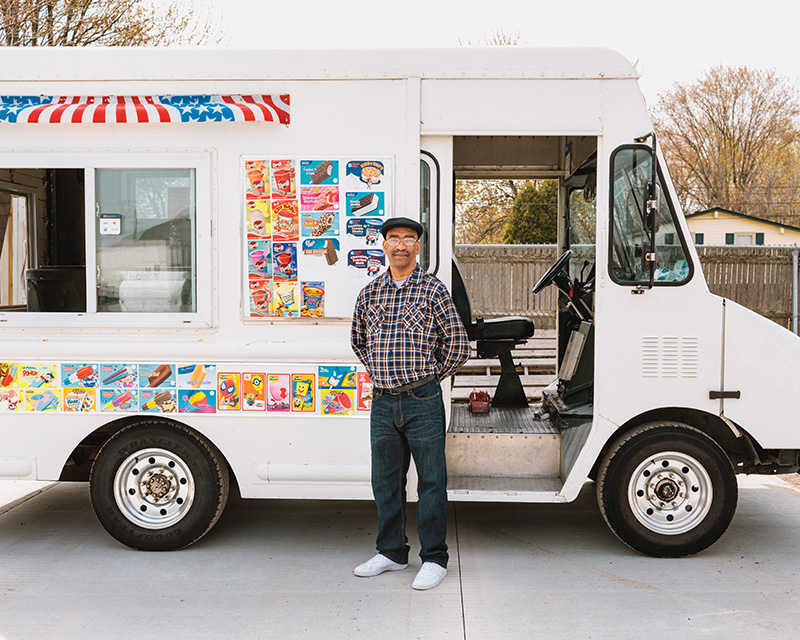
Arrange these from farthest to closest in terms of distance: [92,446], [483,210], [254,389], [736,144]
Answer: [736,144], [483,210], [92,446], [254,389]

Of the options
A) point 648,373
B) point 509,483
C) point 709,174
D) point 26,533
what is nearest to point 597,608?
point 509,483

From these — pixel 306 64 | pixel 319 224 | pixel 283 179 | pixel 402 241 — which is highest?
pixel 306 64

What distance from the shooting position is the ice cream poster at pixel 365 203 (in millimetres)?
4652

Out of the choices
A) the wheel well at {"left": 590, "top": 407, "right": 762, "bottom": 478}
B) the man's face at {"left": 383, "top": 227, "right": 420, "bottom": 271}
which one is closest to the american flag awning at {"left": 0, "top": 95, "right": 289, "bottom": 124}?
the man's face at {"left": 383, "top": 227, "right": 420, "bottom": 271}

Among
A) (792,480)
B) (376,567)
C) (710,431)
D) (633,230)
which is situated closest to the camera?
(376,567)

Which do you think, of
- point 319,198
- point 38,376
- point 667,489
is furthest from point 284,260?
point 667,489

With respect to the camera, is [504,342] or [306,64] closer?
[306,64]

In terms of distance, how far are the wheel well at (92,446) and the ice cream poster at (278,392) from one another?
0.46 meters

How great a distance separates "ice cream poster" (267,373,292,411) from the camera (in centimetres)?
470

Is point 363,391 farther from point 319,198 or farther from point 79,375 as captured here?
point 79,375

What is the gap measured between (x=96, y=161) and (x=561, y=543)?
3.68 metres

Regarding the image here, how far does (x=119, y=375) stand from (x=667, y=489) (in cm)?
328

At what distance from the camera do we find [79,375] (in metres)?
4.75

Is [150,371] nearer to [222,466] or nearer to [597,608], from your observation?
[222,466]
